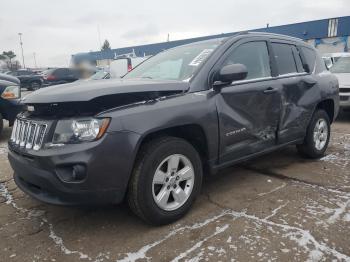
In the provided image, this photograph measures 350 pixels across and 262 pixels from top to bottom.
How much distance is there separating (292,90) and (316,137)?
104 centimetres

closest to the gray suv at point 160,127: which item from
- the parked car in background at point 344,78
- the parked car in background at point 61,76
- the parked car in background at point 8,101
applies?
the parked car in background at point 8,101

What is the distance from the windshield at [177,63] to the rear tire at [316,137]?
1940 millimetres

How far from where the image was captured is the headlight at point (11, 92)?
6.44 metres

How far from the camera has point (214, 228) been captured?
285 centimetres

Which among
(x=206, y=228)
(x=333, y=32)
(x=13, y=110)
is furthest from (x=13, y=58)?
(x=206, y=228)

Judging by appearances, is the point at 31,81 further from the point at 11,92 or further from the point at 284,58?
the point at 284,58

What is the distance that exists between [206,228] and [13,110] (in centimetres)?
521

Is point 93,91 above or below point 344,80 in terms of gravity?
above

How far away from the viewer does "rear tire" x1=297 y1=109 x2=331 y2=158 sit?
4.57 m

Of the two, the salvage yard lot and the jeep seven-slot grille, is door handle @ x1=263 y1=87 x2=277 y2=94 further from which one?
the jeep seven-slot grille

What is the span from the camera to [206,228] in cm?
285

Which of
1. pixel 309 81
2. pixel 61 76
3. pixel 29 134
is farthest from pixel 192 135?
pixel 61 76

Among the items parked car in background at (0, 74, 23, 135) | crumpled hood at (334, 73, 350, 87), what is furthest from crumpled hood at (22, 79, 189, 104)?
crumpled hood at (334, 73, 350, 87)

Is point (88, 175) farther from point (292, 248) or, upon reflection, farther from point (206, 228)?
point (292, 248)
